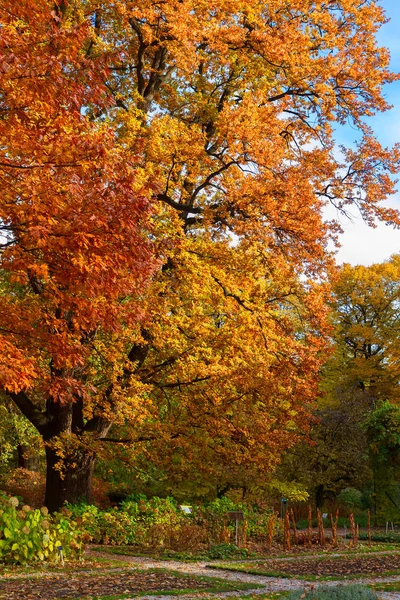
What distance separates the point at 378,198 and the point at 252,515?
27.3 feet

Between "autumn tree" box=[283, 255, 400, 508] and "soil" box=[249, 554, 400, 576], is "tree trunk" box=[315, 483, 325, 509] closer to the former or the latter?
"autumn tree" box=[283, 255, 400, 508]

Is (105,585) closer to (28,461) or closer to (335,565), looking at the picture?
(335,565)

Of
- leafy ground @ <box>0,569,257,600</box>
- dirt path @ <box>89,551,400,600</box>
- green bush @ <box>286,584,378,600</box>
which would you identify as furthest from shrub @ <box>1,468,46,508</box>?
green bush @ <box>286,584,378,600</box>

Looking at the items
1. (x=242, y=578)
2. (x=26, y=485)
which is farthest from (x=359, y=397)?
(x=242, y=578)

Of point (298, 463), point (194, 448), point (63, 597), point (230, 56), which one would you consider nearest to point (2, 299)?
point (63, 597)

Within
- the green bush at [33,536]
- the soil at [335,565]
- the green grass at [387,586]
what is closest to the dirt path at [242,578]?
the green grass at [387,586]

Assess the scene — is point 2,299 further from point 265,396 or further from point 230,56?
point 230,56

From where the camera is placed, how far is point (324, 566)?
1117 cm

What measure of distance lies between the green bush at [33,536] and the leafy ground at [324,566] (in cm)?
236

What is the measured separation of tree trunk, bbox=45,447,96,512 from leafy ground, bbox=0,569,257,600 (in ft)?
15.7

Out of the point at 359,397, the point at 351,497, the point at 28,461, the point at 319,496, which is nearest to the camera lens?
the point at 28,461

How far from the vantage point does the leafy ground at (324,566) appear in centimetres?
1024

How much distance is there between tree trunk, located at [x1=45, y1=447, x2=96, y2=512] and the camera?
14422 mm

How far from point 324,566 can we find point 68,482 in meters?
5.83
